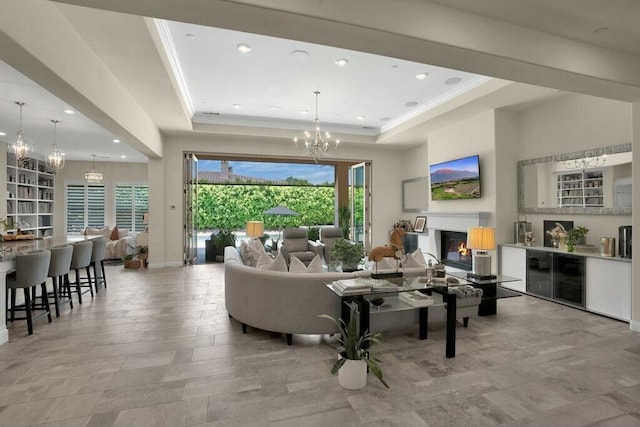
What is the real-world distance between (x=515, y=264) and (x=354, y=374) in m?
4.17

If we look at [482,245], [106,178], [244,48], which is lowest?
[482,245]

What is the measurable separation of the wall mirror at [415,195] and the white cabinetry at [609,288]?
4226mm

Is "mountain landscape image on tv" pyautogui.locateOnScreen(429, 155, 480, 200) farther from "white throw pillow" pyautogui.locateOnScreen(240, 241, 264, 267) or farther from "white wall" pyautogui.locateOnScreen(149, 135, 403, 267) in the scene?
"white throw pillow" pyautogui.locateOnScreen(240, 241, 264, 267)

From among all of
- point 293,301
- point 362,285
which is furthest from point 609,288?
point 293,301

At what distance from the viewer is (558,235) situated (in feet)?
16.2

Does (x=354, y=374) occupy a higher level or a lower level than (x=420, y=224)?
lower

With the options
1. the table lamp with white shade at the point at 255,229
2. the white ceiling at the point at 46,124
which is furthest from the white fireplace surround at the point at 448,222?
the white ceiling at the point at 46,124

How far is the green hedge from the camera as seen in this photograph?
11508 mm

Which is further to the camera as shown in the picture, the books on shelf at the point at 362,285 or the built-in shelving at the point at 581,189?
the built-in shelving at the point at 581,189

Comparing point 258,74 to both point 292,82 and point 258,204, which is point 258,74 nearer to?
point 292,82

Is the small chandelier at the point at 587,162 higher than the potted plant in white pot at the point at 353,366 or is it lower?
higher

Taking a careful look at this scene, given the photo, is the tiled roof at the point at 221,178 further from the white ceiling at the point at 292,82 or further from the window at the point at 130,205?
the white ceiling at the point at 292,82

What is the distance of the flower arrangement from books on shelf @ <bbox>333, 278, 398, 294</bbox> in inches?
129

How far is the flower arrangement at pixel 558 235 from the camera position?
4.86 meters
